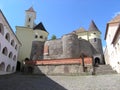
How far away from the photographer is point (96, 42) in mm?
34031

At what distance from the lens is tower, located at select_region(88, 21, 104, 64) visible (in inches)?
1253

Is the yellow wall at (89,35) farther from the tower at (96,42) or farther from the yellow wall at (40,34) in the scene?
the yellow wall at (40,34)

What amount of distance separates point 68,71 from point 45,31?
16.6m

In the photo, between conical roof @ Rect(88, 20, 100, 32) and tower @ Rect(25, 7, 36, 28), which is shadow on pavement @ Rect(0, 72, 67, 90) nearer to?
conical roof @ Rect(88, 20, 100, 32)

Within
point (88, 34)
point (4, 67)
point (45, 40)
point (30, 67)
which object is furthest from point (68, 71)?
point (88, 34)

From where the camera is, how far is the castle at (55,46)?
29.0 meters

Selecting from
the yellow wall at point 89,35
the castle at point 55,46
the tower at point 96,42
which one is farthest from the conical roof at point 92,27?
the castle at point 55,46

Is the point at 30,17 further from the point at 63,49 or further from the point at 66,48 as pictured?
the point at 66,48

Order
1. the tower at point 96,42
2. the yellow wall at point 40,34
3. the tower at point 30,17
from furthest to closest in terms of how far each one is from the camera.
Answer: the tower at point 30,17 → the yellow wall at point 40,34 → the tower at point 96,42

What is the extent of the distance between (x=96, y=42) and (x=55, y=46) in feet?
33.8

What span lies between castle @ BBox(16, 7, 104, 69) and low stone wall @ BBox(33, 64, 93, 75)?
26.7ft

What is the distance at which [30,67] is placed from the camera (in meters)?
21.7

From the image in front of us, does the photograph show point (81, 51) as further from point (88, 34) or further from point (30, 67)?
point (30, 67)

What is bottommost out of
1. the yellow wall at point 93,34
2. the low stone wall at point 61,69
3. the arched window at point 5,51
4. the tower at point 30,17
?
the low stone wall at point 61,69
